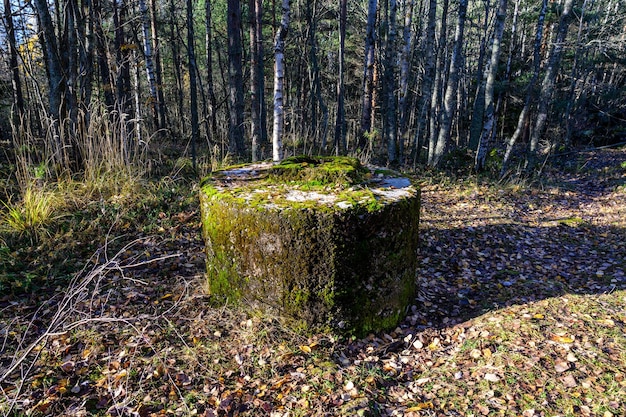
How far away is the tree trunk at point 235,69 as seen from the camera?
25.9 ft

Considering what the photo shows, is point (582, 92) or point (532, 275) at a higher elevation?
point (582, 92)

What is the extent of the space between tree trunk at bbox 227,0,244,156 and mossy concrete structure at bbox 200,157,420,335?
16.2 ft

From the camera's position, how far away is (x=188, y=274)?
12.1ft

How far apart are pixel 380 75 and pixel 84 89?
11709 millimetres

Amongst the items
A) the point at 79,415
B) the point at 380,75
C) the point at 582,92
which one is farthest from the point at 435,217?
the point at 582,92

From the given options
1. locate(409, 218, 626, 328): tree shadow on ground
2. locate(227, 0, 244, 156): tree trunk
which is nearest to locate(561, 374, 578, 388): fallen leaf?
locate(409, 218, 626, 328): tree shadow on ground

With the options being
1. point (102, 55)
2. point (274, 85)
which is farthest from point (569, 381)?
point (102, 55)

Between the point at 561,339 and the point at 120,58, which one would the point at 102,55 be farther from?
the point at 561,339

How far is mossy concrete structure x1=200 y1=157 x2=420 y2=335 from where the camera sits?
2721 mm

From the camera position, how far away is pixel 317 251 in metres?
2.73

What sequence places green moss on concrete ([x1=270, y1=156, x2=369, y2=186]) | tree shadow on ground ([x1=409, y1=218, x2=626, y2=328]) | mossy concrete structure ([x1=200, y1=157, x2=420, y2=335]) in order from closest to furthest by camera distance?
mossy concrete structure ([x1=200, y1=157, x2=420, y2=335]) → green moss on concrete ([x1=270, y1=156, x2=369, y2=186]) → tree shadow on ground ([x1=409, y1=218, x2=626, y2=328])

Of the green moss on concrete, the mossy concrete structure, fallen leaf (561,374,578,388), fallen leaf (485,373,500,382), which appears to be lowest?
fallen leaf (485,373,500,382)

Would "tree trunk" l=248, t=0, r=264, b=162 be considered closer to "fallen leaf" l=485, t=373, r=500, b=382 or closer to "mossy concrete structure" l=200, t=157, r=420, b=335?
"mossy concrete structure" l=200, t=157, r=420, b=335

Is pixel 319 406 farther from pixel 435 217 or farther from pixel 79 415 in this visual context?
pixel 435 217
